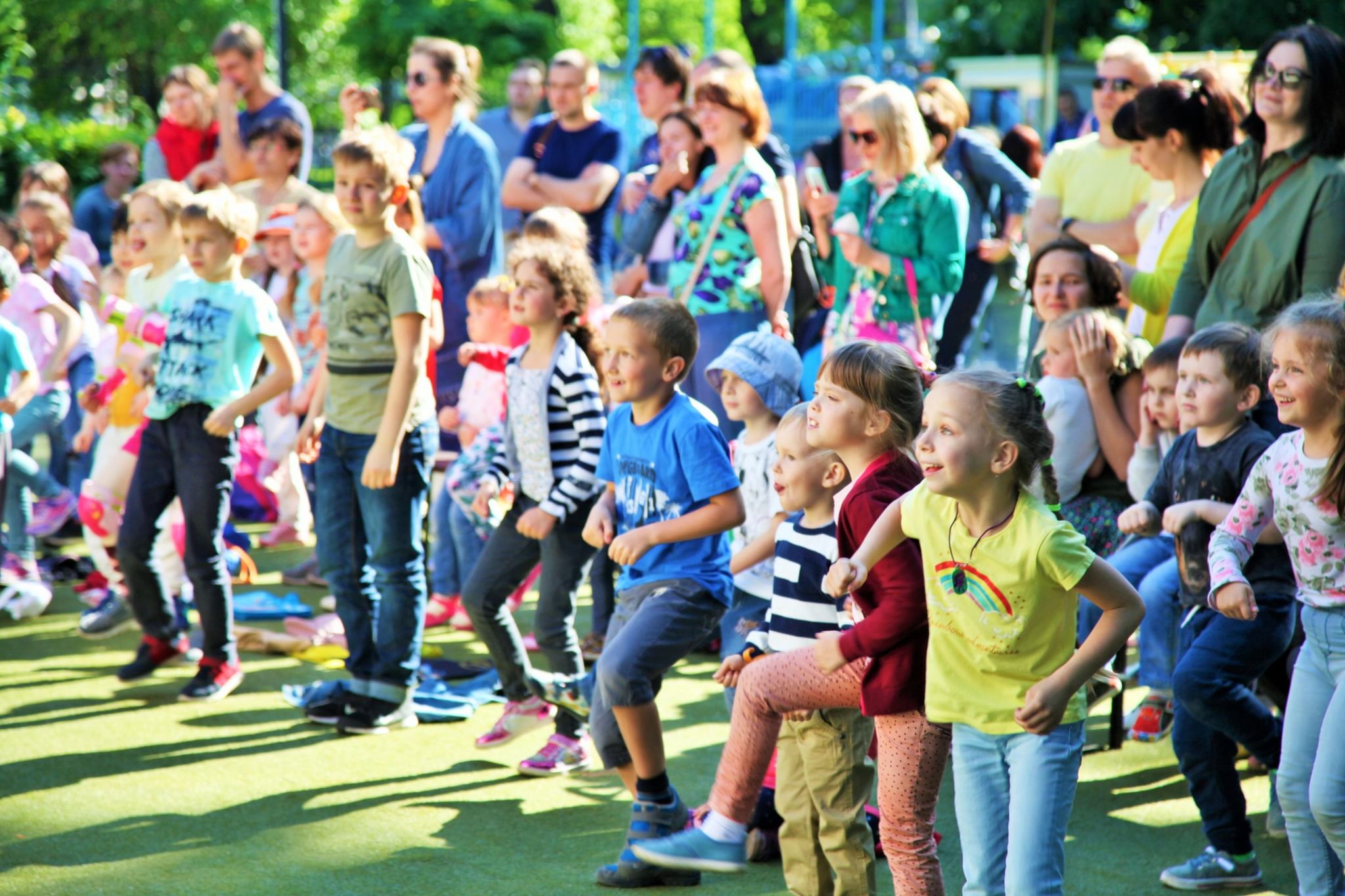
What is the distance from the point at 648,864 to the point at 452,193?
453 centimetres

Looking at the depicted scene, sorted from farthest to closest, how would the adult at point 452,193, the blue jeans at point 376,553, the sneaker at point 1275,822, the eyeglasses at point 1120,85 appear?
the adult at point 452,193 < the eyeglasses at point 1120,85 < the blue jeans at point 376,553 < the sneaker at point 1275,822

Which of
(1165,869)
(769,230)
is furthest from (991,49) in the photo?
(1165,869)

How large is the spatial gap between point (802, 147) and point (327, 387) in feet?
59.6

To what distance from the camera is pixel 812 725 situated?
3.49m

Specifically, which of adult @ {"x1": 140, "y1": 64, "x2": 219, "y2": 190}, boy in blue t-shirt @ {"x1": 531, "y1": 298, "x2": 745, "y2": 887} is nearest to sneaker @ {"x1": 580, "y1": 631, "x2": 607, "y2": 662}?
boy in blue t-shirt @ {"x1": 531, "y1": 298, "x2": 745, "y2": 887}

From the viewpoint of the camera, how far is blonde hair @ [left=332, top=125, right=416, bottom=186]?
5.18 meters

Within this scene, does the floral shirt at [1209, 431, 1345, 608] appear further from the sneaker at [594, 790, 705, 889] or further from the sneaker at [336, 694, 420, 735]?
the sneaker at [336, 694, 420, 735]

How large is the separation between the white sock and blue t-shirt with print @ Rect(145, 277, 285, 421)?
307 centimetres

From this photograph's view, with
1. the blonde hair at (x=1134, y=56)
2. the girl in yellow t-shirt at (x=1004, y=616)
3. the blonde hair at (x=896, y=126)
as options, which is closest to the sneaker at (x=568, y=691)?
the girl in yellow t-shirt at (x=1004, y=616)

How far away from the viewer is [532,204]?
7840 millimetres

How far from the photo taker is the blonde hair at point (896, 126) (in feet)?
19.2

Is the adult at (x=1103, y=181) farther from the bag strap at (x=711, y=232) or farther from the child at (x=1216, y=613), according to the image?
the child at (x=1216, y=613)

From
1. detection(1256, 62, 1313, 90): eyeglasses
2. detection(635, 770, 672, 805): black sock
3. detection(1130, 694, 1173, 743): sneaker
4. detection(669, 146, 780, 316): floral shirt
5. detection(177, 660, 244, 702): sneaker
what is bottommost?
detection(1130, 694, 1173, 743): sneaker

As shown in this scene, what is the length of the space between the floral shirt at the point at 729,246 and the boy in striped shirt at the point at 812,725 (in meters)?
2.35
